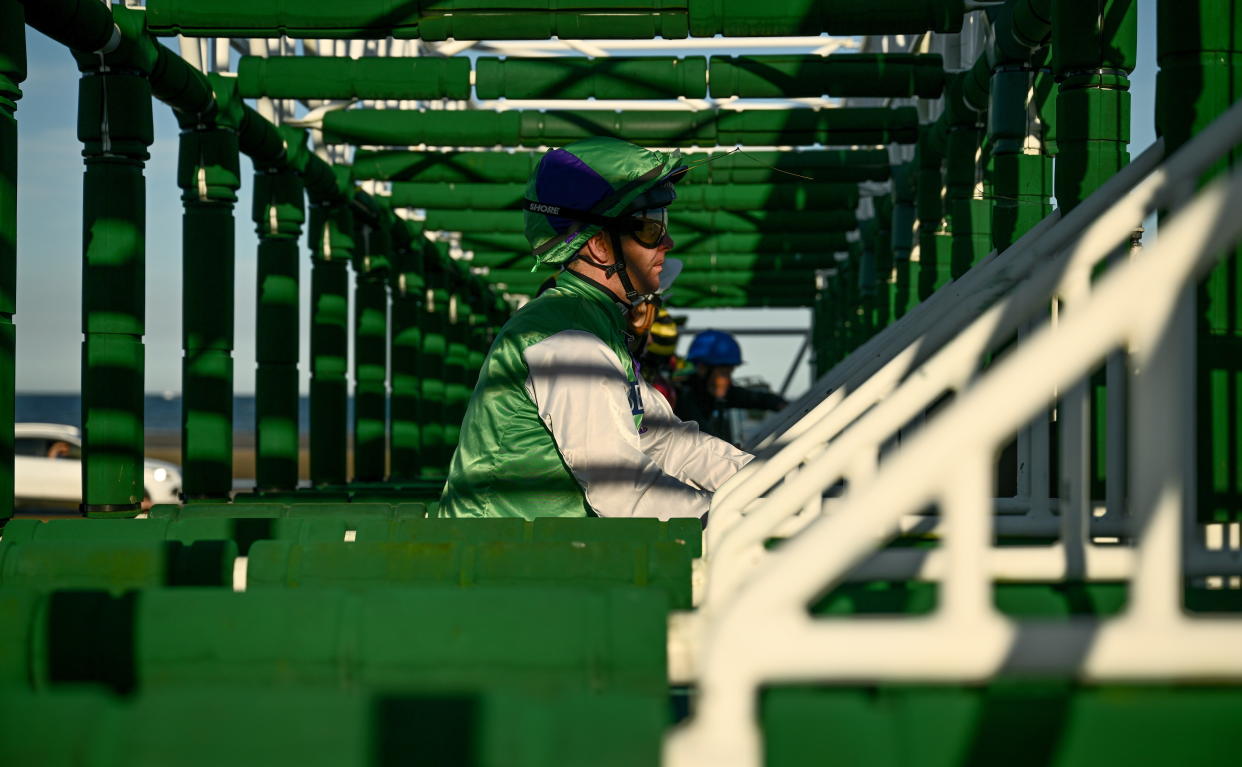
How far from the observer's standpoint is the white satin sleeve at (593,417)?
3936 millimetres

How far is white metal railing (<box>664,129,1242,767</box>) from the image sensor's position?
5.58ft

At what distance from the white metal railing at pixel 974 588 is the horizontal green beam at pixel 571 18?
A: 24.7ft

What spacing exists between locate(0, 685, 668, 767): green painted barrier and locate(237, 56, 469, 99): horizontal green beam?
994cm

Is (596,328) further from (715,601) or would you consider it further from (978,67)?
(978,67)

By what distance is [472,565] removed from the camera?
2.94m

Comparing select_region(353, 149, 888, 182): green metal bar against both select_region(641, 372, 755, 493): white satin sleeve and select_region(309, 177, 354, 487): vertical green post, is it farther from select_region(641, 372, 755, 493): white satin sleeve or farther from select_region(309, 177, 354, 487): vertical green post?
select_region(641, 372, 755, 493): white satin sleeve

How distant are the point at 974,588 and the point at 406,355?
19.7 metres

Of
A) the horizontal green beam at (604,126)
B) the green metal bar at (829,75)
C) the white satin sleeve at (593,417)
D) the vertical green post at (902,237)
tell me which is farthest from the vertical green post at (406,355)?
the white satin sleeve at (593,417)

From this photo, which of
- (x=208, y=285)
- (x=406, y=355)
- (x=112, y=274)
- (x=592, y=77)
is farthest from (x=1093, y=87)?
(x=406, y=355)

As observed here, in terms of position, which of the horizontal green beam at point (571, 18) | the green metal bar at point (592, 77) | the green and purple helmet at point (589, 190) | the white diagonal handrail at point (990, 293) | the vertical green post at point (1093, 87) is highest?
the green metal bar at point (592, 77)

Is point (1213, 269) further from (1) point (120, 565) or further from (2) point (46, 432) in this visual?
(2) point (46, 432)

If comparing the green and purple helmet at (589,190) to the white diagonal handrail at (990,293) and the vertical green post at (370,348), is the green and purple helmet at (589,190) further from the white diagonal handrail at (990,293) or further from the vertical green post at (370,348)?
the vertical green post at (370,348)

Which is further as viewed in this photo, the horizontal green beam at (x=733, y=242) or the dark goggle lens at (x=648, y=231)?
the horizontal green beam at (x=733, y=242)

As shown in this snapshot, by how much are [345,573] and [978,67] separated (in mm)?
7819
